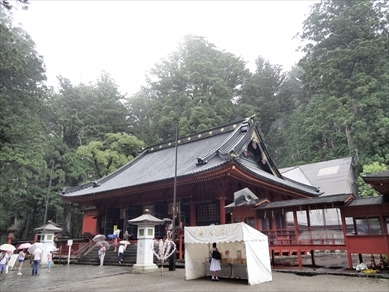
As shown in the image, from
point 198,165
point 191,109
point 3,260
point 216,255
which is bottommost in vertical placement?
point 3,260

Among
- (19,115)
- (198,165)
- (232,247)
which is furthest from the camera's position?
(19,115)

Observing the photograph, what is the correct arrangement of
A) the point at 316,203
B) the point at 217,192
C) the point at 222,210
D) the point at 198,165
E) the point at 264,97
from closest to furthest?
the point at 316,203 < the point at 222,210 < the point at 217,192 < the point at 198,165 < the point at 264,97

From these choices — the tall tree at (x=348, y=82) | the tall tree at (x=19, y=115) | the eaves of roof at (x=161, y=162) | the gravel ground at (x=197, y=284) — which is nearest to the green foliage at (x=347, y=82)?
the tall tree at (x=348, y=82)

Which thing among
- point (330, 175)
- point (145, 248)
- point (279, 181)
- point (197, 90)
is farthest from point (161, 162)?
point (197, 90)

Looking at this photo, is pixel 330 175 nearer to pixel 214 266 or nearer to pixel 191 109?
pixel 191 109

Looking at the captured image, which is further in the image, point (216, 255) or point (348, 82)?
point (348, 82)

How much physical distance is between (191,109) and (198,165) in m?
25.2

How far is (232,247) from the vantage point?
452 inches

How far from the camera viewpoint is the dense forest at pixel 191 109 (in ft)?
90.8

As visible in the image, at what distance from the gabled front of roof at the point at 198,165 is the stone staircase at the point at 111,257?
3889 millimetres

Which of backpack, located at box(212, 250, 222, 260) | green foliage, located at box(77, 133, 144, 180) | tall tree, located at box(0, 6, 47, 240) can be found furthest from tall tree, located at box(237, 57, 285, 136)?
backpack, located at box(212, 250, 222, 260)

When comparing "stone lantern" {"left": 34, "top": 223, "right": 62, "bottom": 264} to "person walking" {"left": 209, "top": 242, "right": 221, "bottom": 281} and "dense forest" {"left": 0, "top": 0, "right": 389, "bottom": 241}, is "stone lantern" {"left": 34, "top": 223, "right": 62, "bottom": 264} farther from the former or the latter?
"person walking" {"left": 209, "top": 242, "right": 221, "bottom": 281}

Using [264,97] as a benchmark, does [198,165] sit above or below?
below

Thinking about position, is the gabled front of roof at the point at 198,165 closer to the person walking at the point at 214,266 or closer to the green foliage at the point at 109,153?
the green foliage at the point at 109,153
